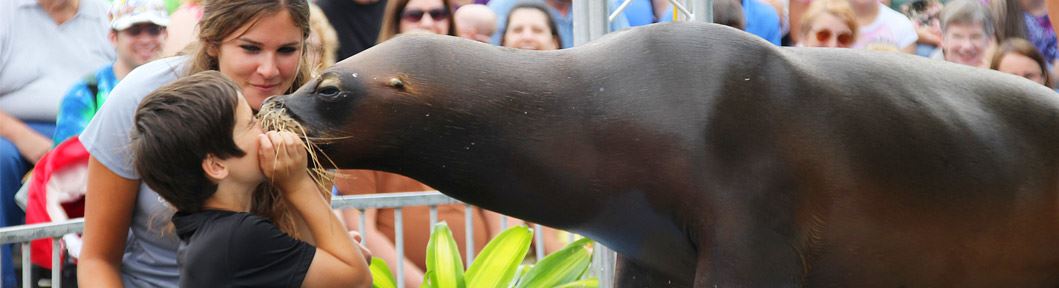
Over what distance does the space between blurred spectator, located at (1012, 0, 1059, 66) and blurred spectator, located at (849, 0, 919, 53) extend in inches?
22.6

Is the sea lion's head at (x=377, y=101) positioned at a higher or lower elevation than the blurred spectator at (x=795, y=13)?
higher

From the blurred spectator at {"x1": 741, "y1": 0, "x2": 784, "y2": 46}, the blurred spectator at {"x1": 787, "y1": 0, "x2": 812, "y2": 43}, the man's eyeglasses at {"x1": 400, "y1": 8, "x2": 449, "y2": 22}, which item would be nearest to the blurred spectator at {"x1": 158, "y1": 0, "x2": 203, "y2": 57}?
the man's eyeglasses at {"x1": 400, "y1": 8, "x2": 449, "y2": 22}

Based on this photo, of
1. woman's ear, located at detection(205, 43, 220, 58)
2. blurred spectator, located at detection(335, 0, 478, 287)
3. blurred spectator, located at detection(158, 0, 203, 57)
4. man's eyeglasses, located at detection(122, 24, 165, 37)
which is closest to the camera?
woman's ear, located at detection(205, 43, 220, 58)

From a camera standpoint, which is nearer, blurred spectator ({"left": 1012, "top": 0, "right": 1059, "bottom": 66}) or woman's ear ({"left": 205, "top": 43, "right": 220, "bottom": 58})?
woman's ear ({"left": 205, "top": 43, "right": 220, "bottom": 58})

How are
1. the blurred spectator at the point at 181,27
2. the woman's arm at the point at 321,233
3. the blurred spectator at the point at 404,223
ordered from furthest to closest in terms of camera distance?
the blurred spectator at the point at 181,27 < the blurred spectator at the point at 404,223 < the woman's arm at the point at 321,233

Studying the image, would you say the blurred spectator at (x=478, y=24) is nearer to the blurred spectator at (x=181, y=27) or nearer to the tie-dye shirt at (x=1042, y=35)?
the blurred spectator at (x=181, y=27)

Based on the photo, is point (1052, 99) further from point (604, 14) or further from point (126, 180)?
point (126, 180)

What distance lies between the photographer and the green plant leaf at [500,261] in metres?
4.41

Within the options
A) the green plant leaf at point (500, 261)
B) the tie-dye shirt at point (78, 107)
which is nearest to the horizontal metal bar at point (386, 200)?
the green plant leaf at point (500, 261)

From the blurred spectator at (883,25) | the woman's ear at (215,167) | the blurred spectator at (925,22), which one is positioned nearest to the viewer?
the woman's ear at (215,167)

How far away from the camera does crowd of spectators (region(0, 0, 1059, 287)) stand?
3.69 metres

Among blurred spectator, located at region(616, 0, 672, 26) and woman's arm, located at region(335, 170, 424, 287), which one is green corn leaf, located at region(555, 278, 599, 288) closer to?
woman's arm, located at region(335, 170, 424, 287)

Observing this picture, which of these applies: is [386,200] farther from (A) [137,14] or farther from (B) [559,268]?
(A) [137,14]

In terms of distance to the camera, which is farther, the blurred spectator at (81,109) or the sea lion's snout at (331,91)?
the blurred spectator at (81,109)
